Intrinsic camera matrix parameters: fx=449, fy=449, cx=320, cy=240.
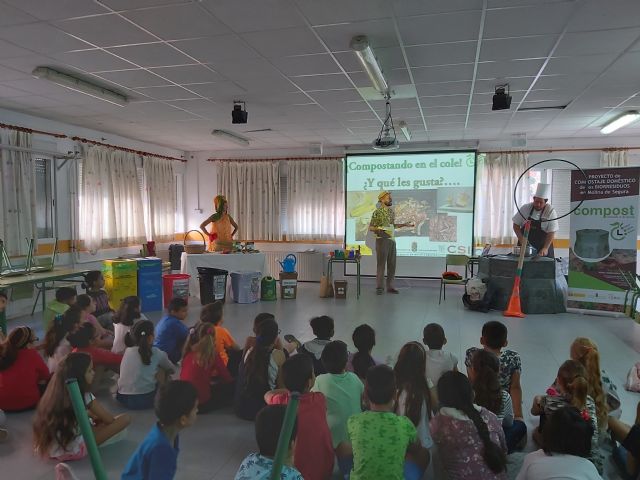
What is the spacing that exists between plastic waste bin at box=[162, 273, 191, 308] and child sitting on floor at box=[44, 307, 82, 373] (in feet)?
10.4

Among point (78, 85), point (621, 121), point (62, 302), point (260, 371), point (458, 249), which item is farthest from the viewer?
point (458, 249)

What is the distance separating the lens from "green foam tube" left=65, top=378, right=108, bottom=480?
70cm

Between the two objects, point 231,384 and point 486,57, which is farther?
point 486,57

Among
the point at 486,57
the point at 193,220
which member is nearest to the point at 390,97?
the point at 486,57

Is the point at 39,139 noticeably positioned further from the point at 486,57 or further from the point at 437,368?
the point at 437,368

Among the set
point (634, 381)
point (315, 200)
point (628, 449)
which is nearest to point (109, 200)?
point (315, 200)

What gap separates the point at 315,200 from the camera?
30.8ft

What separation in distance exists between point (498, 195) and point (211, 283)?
551cm

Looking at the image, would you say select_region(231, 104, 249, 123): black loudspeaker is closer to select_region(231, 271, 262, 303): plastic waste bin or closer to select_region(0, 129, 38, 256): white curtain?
select_region(231, 271, 262, 303): plastic waste bin

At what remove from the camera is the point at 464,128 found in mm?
7422

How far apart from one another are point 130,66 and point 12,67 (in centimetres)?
112

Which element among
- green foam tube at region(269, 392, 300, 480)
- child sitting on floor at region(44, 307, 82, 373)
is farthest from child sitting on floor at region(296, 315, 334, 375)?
green foam tube at region(269, 392, 300, 480)

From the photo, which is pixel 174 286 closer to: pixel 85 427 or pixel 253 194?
pixel 253 194

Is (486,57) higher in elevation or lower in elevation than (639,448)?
higher
